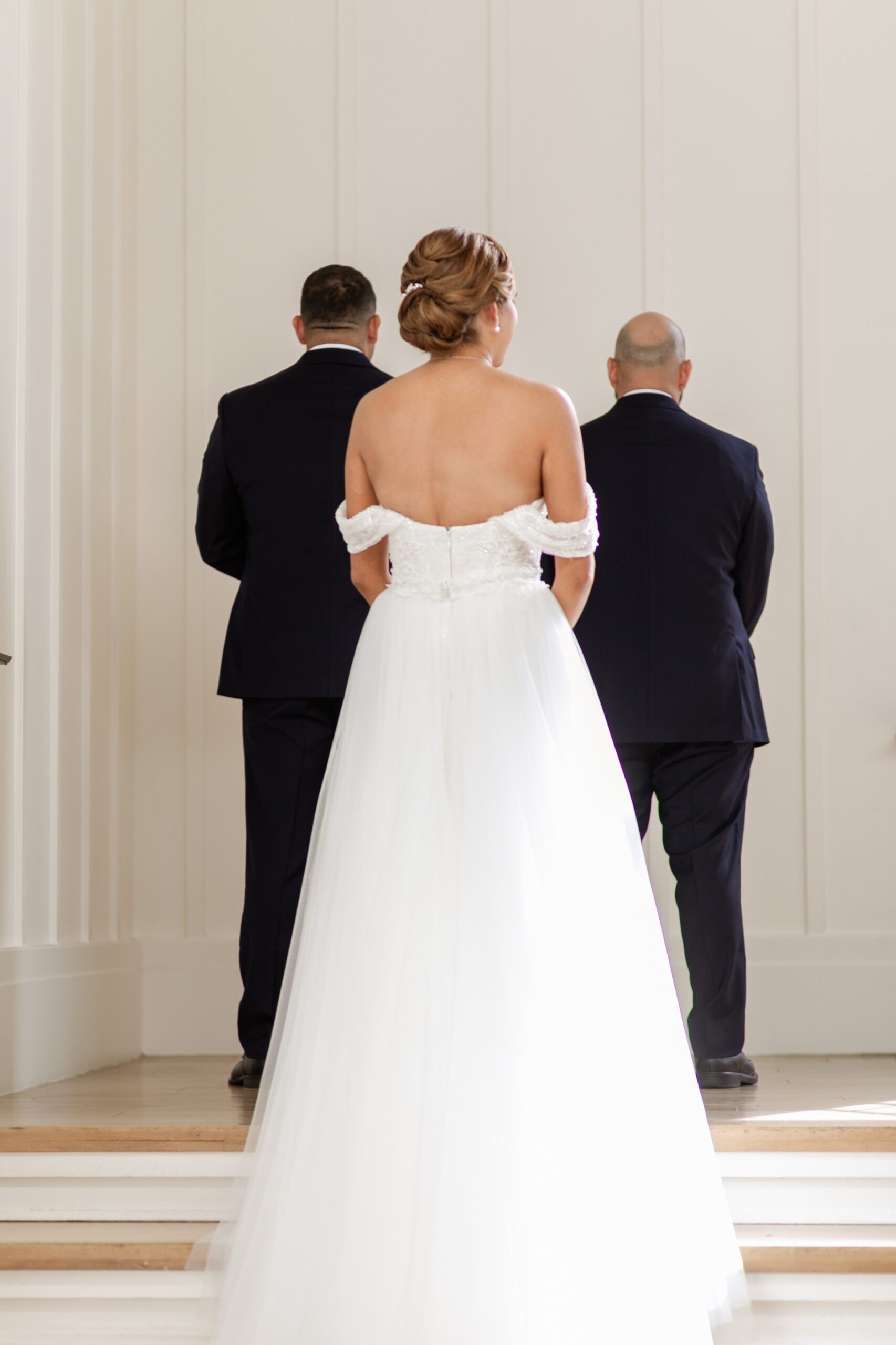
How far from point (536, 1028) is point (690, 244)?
3.19m

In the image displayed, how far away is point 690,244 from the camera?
189 inches

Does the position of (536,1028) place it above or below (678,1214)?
above

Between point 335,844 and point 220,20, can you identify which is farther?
point 220,20

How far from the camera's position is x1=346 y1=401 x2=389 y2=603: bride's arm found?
2.80 metres

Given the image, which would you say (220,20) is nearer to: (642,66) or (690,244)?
(642,66)

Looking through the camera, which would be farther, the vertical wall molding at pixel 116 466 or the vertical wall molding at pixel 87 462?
the vertical wall molding at pixel 116 466

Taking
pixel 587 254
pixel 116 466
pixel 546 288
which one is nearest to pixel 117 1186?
pixel 116 466

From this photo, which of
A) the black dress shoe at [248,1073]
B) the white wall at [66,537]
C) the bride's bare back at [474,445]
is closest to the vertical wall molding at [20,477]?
the white wall at [66,537]

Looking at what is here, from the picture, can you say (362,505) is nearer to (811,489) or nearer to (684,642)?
(684,642)

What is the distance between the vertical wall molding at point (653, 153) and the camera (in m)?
4.81

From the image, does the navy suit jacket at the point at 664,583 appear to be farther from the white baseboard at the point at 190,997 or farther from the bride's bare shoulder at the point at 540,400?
the white baseboard at the point at 190,997

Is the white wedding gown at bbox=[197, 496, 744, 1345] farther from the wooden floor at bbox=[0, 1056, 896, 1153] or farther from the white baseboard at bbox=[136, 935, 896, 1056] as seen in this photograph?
the white baseboard at bbox=[136, 935, 896, 1056]

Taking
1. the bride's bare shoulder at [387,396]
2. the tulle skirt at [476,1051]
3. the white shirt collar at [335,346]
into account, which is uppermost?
the white shirt collar at [335,346]

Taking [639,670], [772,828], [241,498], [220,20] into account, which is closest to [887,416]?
[772,828]
